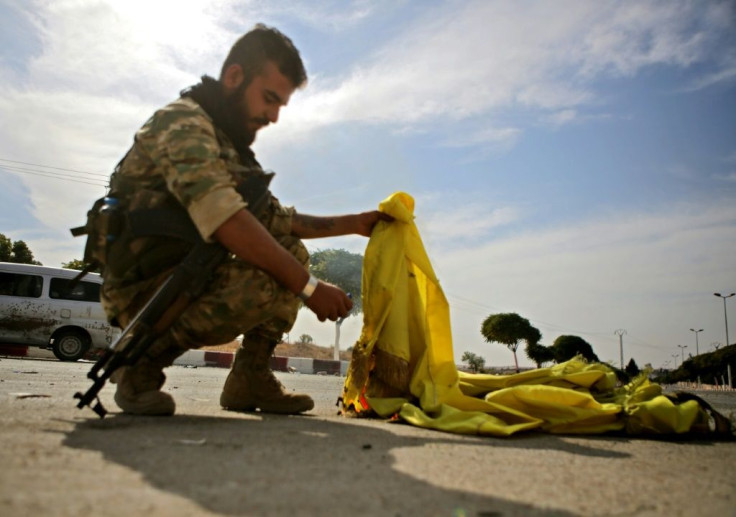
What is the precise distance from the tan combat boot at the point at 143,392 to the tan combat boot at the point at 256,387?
1.24ft

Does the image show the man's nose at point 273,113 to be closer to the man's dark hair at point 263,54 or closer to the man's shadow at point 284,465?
the man's dark hair at point 263,54

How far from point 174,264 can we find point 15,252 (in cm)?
2969

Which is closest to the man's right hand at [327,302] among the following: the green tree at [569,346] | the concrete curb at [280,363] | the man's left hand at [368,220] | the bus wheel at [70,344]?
the man's left hand at [368,220]

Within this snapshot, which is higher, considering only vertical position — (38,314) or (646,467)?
(38,314)

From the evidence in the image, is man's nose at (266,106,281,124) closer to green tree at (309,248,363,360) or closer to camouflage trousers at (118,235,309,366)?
camouflage trousers at (118,235,309,366)

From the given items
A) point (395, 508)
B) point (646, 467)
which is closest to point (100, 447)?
point (395, 508)

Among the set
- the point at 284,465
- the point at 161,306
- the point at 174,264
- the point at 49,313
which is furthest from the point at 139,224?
the point at 49,313

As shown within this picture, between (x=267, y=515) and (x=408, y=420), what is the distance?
1.47 meters

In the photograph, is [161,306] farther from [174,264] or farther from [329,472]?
[329,472]

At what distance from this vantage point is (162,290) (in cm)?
194

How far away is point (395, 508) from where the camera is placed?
96 cm

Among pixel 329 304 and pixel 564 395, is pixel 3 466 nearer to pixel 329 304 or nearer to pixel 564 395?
pixel 329 304

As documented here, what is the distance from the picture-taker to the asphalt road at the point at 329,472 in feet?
3.14

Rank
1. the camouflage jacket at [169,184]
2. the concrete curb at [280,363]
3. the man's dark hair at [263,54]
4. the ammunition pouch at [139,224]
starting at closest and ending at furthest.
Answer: the camouflage jacket at [169,184] → the ammunition pouch at [139,224] → the man's dark hair at [263,54] → the concrete curb at [280,363]
